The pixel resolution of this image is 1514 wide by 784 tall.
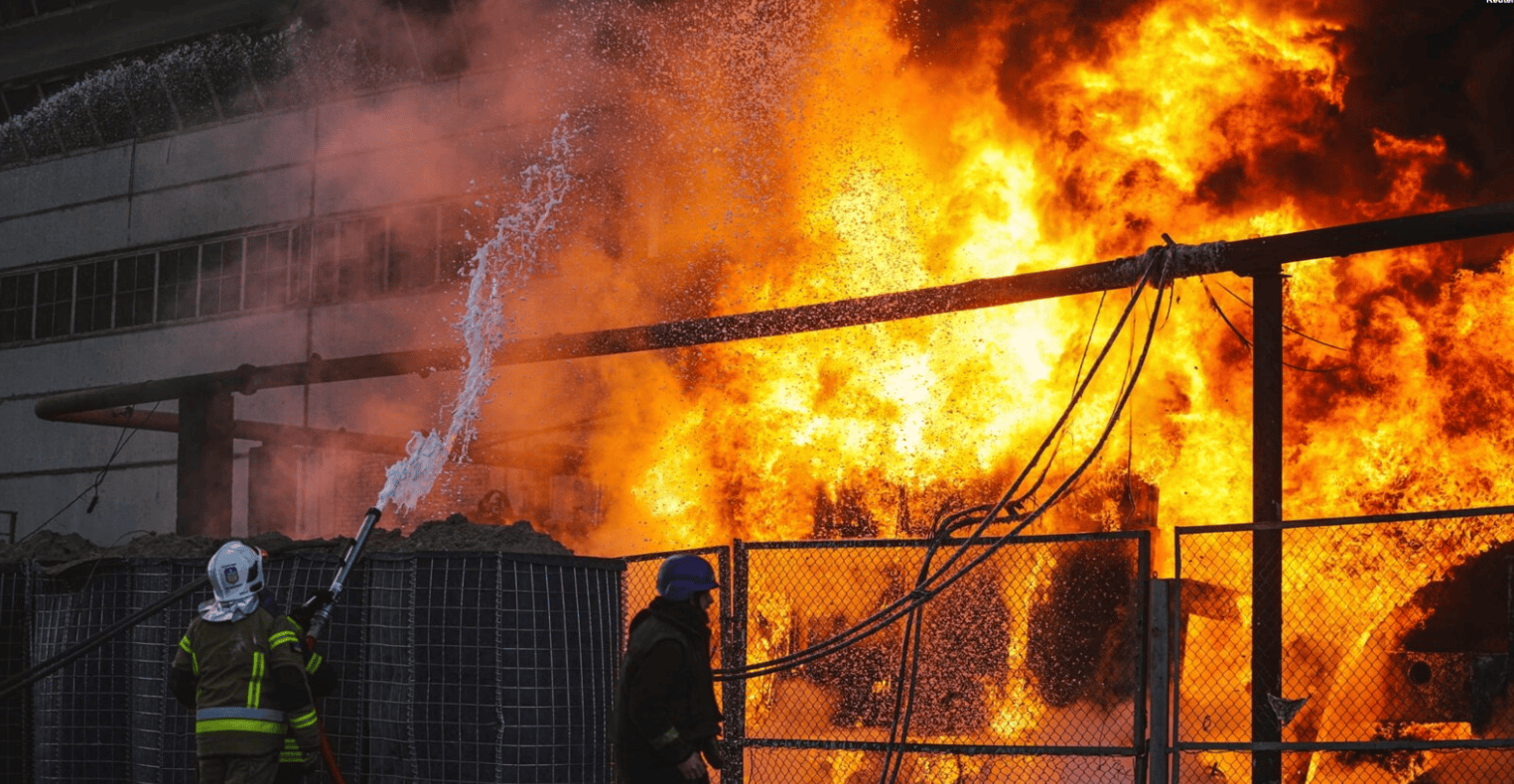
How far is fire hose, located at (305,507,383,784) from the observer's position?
7.38 metres

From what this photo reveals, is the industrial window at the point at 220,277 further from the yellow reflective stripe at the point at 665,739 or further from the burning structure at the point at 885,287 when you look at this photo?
the yellow reflective stripe at the point at 665,739

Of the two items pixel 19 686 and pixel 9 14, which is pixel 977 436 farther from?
pixel 9 14

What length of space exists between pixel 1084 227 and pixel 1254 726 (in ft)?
23.0

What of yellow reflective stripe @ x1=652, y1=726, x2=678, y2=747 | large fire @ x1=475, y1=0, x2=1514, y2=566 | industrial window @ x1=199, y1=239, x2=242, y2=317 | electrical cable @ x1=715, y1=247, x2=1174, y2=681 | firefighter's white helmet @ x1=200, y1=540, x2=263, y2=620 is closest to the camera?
yellow reflective stripe @ x1=652, y1=726, x2=678, y2=747

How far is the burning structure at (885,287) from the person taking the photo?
39.1ft

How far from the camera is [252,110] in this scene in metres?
22.9

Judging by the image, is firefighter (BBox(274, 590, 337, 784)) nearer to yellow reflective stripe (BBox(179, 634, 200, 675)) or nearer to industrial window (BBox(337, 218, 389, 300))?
yellow reflective stripe (BBox(179, 634, 200, 675))

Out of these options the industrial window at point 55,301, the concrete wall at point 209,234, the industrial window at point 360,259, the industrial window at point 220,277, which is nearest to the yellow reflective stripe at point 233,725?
the concrete wall at point 209,234

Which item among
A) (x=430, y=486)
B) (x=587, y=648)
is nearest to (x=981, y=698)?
(x=587, y=648)

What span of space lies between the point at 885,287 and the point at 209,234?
13.2m

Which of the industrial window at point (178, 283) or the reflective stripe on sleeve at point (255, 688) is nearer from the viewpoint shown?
the reflective stripe on sleeve at point (255, 688)

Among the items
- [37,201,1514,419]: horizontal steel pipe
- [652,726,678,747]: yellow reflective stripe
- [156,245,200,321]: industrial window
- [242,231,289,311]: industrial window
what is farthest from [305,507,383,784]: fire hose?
[156,245,200,321]: industrial window

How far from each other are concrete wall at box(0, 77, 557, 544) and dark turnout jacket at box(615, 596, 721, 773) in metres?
14.1

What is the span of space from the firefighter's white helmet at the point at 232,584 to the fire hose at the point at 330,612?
1.23 feet
